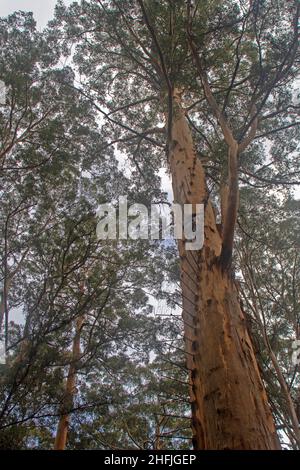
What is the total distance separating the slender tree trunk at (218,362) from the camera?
187 cm

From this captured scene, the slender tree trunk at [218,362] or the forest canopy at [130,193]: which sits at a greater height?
the forest canopy at [130,193]

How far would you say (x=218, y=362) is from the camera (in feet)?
7.07

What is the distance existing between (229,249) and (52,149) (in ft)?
16.2

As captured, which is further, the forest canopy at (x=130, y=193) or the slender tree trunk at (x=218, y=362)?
the forest canopy at (x=130, y=193)

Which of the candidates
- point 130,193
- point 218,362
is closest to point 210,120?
point 130,193

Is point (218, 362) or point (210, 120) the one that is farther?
point (210, 120)

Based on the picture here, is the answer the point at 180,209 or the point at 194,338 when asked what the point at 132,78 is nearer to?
the point at 180,209

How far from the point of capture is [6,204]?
7.12 meters

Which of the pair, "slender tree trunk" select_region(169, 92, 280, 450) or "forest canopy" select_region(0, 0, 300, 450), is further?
"forest canopy" select_region(0, 0, 300, 450)

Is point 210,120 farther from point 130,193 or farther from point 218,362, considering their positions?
point 218,362

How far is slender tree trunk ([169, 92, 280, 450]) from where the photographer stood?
1.87m

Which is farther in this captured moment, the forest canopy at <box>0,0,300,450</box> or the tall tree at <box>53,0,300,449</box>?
the forest canopy at <box>0,0,300,450</box>

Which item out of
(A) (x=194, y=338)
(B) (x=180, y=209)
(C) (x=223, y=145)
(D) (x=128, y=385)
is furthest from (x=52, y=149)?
(D) (x=128, y=385)

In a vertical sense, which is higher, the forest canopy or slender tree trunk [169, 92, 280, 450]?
the forest canopy
